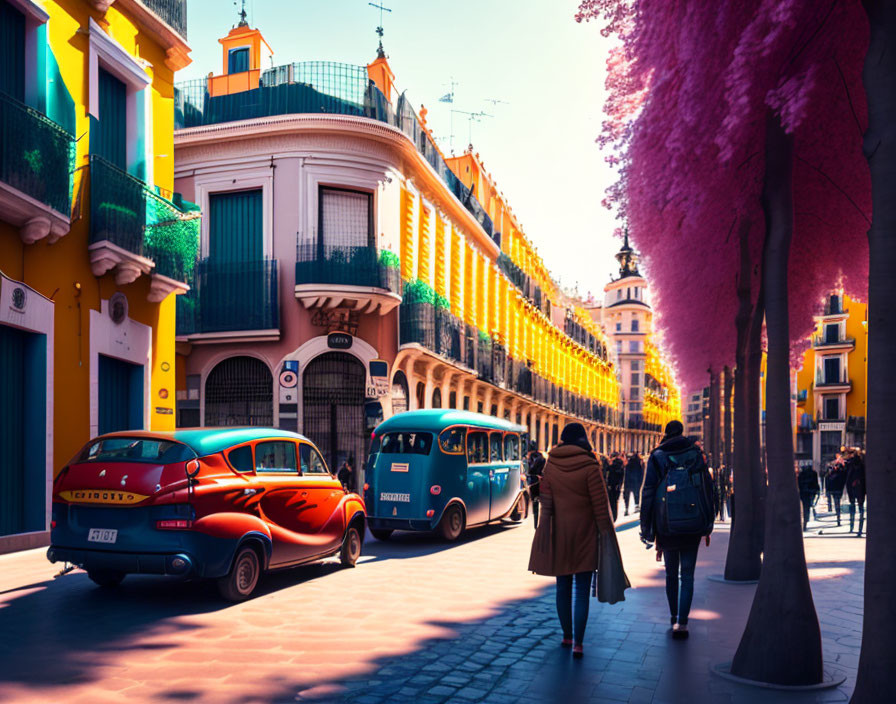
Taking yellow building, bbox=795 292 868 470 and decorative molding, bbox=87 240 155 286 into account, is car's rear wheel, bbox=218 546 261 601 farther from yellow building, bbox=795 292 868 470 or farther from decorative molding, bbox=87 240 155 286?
yellow building, bbox=795 292 868 470

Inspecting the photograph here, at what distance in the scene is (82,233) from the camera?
49.2 ft

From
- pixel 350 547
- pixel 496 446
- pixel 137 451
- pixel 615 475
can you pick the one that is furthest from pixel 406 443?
pixel 137 451

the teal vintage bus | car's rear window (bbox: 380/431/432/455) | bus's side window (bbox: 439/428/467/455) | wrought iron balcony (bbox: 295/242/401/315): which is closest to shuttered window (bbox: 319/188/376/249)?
wrought iron balcony (bbox: 295/242/401/315)

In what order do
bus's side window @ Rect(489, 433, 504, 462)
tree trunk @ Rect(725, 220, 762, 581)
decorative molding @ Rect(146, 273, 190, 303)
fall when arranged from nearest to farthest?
tree trunk @ Rect(725, 220, 762, 581) → decorative molding @ Rect(146, 273, 190, 303) → bus's side window @ Rect(489, 433, 504, 462)

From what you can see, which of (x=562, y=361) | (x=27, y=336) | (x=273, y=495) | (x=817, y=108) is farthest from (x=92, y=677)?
(x=562, y=361)

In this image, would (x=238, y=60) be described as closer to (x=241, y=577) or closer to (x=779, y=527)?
(x=241, y=577)

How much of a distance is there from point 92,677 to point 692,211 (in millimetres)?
6337

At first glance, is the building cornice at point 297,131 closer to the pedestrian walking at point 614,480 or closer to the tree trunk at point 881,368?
the pedestrian walking at point 614,480

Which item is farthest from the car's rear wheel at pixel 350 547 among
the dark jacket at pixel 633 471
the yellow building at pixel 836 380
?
the yellow building at pixel 836 380

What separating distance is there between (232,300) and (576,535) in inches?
756

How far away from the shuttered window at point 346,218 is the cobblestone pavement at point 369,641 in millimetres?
14470

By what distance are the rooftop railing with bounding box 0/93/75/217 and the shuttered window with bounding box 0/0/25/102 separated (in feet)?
2.52

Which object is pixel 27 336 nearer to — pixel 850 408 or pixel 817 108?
pixel 817 108

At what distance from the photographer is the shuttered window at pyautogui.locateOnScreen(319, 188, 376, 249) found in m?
25.2
